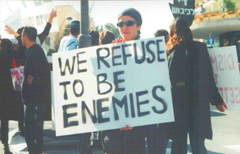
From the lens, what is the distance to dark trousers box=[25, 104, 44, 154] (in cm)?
332

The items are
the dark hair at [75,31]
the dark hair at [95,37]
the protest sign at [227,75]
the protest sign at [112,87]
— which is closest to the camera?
the protest sign at [112,87]

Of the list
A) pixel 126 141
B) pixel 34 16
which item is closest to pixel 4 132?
pixel 34 16

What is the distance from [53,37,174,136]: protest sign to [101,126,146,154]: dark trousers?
12 cm

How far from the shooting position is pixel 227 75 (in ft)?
9.72

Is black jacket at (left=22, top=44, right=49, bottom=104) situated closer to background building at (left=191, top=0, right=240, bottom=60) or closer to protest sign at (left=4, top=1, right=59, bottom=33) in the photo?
protest sign at (left=4, top=1, right=59, bottom=33)

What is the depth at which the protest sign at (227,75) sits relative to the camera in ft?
9.62

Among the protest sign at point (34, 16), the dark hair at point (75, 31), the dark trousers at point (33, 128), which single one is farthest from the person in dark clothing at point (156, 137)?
the protest sign at point (34, 16)

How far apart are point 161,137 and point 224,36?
95.6 feet

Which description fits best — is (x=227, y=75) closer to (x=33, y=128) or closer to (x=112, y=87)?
(x=112, y=87)

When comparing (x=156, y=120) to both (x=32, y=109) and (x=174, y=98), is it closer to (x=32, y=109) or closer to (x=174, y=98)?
(x=174, y=98)

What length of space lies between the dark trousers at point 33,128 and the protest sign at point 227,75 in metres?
2.28

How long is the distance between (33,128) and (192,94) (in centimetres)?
203

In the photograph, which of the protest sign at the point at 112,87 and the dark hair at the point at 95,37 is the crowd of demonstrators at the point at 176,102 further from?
the dark hair at the point at 95,37

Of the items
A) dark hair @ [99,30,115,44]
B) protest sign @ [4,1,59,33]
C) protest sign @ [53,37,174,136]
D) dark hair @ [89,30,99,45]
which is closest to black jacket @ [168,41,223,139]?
protest sign @ [53,37,174,136]
